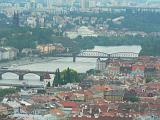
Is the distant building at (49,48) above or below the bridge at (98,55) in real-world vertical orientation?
below

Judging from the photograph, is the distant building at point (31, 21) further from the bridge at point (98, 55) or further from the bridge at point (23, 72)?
the bridge at point (23, 72)

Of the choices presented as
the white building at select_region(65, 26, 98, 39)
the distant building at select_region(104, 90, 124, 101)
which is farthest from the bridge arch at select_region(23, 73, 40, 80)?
the white building at select_region(65, 26, 98, 39)

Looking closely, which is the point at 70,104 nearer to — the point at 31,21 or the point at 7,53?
the point at 7,53

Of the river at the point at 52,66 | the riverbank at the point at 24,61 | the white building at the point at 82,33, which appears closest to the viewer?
the river at the point at 52,66

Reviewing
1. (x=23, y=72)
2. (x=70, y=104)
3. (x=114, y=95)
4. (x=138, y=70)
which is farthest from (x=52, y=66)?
(x=70, y=104)

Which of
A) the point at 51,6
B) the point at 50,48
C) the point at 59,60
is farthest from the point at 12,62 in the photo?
the point at 51,6

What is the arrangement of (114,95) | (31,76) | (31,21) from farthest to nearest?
1. (31,21)
2. (31,76)
3. (114,95)

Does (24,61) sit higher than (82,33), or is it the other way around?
(24,61)

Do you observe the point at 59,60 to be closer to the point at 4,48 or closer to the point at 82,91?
the point at 4,48

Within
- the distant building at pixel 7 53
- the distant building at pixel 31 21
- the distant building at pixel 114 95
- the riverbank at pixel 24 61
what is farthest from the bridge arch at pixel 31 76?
the distant building at pixel 31 21

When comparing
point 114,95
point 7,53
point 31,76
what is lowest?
point 7,53

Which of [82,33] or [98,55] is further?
[82,33]
